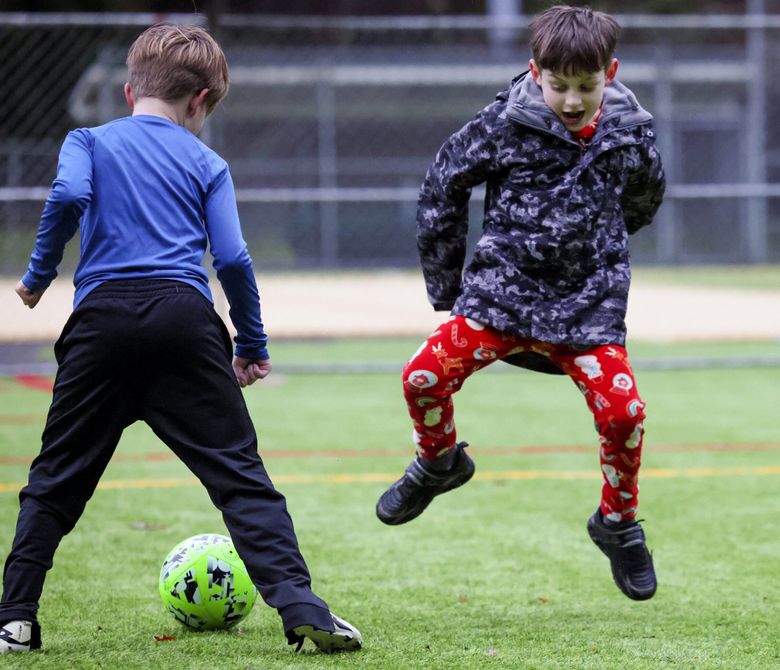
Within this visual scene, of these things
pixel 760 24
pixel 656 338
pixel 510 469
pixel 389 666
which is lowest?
pixel 656 338

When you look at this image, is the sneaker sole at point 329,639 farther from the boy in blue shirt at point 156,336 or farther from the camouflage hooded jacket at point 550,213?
the camouflage hooded jacket at point 550,213

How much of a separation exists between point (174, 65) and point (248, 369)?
0.75m

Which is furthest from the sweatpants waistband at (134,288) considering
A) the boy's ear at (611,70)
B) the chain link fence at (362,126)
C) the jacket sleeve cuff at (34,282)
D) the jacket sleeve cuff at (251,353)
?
the chain link fence at (362,126)

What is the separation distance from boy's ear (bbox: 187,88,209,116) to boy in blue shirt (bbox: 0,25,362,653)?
1 centimetres

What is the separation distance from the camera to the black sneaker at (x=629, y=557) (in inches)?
136

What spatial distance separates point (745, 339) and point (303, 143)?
4400mm

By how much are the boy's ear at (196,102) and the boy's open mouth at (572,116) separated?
3.04 feet

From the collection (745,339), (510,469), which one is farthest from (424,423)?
(745,339)

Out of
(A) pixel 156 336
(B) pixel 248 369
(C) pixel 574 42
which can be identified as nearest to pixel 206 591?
(B) pixel 248 369

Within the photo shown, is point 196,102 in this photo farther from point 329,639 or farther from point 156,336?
point 329,639

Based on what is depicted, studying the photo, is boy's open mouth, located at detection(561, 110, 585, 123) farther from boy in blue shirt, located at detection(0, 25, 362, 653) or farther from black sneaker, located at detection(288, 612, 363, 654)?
black sneaker, located at detection(288, 612, 363, 654)

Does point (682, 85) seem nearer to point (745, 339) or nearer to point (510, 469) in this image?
point (745, 339)

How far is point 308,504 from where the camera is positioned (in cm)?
516

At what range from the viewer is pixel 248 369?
3166 mm
